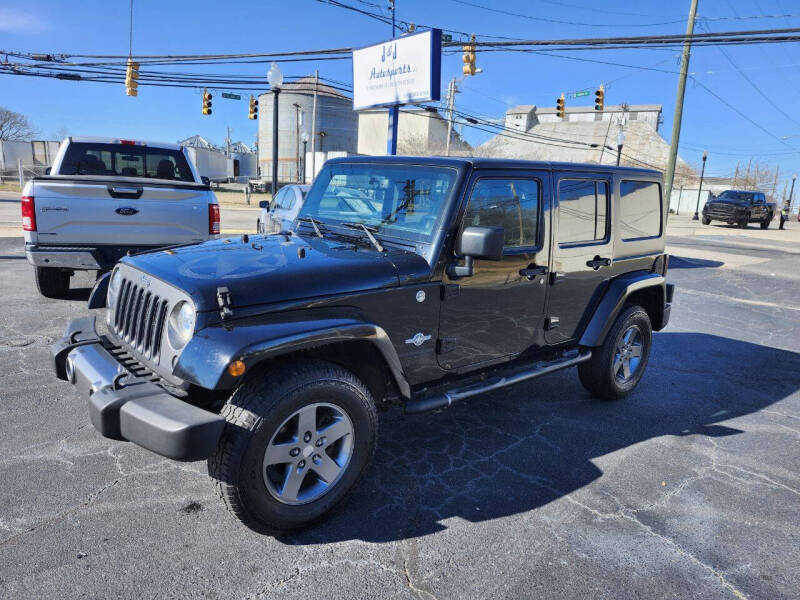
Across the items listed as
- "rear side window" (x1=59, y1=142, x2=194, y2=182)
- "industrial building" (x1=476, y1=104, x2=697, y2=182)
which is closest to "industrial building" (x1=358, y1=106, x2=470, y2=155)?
"industrial building" (x1=476, y1=104, x2=697, y2=182)

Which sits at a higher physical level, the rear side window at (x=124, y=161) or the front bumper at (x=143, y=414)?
the rear side window at (x=124, y=161)

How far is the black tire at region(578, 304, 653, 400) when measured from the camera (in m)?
4.45

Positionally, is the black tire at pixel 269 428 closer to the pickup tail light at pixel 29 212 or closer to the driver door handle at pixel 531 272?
the driver door handle at pixel 531 272

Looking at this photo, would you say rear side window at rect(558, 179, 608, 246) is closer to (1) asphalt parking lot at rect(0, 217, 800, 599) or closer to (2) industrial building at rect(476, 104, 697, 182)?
(1) asphalt parking lot at rect(0, 217, 800, 599)

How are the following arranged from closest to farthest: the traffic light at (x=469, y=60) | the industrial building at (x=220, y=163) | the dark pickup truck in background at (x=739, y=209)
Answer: the traffic light at (x=469, y=60)
the dark pickup truck in background at (x=739, y=209)
the industrial building at (x=220, y=163)

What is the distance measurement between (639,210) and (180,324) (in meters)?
3.81

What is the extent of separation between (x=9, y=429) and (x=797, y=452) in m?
5.42

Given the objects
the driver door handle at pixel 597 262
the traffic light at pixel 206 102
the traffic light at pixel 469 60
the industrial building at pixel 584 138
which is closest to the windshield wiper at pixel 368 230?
the driver door handle at pixel 597 262

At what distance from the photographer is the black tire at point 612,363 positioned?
4453mm

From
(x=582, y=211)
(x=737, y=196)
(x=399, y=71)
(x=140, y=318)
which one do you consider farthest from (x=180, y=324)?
(x=737, y=196)

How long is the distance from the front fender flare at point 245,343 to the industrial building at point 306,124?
196ft

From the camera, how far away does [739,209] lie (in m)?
27.2

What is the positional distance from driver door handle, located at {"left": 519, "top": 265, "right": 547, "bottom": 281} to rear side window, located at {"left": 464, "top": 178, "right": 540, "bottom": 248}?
154mm

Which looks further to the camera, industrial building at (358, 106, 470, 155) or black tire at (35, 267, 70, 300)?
industrial building at (358, 106, 470, 155)
